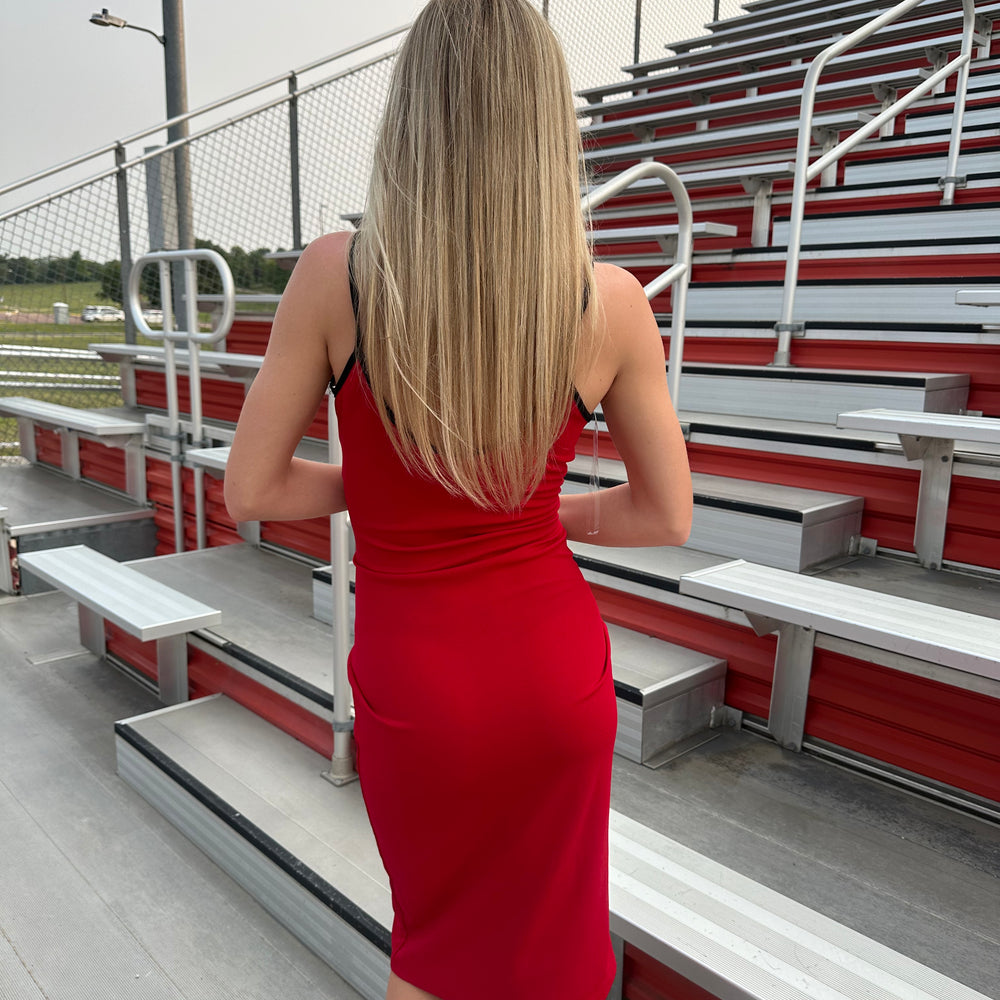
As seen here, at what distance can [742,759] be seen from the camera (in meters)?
1.74

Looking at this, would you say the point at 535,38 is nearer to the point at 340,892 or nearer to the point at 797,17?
the point at 340,892

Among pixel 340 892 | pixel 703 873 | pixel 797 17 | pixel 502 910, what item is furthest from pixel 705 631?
pixel 797 17

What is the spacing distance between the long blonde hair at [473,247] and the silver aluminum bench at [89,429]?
3.27 metres

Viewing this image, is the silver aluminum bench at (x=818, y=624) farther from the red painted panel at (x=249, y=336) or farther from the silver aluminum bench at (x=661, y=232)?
the red painted panel at (x=249, y=336)

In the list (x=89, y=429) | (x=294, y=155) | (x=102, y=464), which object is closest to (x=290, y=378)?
(x=89, y=429)

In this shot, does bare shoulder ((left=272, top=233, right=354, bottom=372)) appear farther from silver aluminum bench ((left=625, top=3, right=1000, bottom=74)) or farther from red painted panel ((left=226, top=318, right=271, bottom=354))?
silver aluminum bench ((left=625, top=3, right=1000, bottom=74))

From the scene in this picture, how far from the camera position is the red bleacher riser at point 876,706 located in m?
1.56

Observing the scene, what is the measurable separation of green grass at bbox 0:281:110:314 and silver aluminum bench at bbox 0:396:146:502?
50 centimetres

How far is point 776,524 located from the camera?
1958 millimetres

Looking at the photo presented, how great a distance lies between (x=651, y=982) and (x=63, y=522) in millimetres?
3259

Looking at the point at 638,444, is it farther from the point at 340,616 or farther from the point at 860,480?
the point at 860,480

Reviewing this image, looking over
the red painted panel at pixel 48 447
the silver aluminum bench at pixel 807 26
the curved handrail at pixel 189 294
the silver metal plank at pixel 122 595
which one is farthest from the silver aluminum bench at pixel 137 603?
the silver aluminum bench at pixel 807 26

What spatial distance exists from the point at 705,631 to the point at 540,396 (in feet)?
4.21

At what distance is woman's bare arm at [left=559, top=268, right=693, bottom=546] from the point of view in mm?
821
